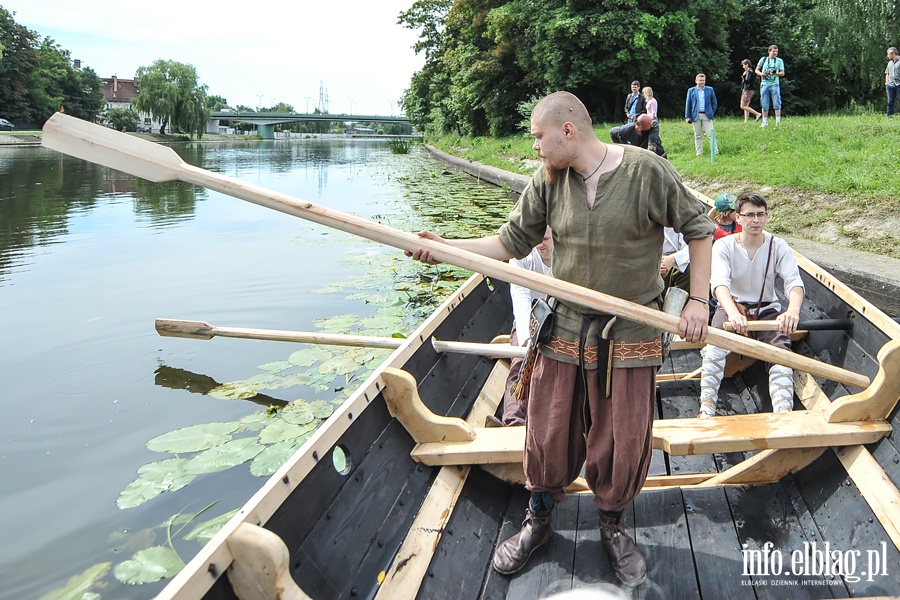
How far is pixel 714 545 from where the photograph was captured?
2.50 meters

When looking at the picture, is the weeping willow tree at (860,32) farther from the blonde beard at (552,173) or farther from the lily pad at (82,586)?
the lily pad at (82,586)

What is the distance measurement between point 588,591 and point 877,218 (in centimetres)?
750

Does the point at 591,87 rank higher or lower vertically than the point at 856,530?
higher

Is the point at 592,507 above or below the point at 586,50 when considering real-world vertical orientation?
below

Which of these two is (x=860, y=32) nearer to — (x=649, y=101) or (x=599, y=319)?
(x=649, y=101)

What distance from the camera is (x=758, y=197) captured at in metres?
3.71

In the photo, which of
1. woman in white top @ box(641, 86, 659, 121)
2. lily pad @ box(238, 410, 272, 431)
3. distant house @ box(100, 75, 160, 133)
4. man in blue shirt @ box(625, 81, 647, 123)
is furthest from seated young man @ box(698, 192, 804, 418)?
distant house @ box(100, 75, 160, 133)

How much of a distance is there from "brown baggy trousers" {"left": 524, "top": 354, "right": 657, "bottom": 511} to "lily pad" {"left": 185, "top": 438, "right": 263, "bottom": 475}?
2.37 m

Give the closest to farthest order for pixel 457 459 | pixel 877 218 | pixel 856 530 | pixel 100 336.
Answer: pixel 856 530, pixel 457 459, pixel 100 336, pixel 877 218

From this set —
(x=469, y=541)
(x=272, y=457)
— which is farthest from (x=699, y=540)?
(x=272, y=457)

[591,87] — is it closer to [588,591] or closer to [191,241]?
[191,241]

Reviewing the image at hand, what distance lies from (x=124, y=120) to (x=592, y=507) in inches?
2671

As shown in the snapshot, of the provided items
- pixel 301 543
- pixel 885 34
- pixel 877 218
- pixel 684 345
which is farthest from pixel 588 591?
pixel 885 34

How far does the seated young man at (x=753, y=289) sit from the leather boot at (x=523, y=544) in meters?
1.42
